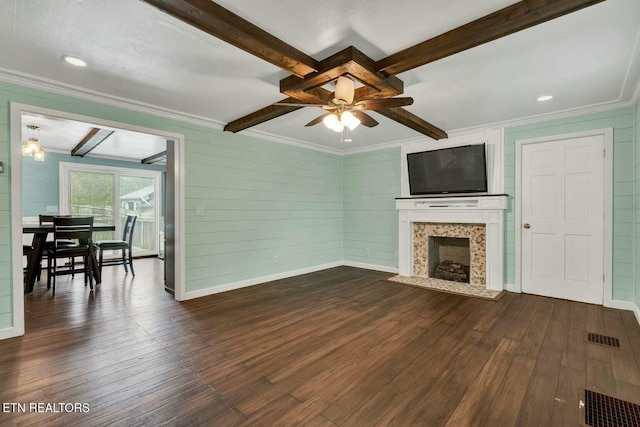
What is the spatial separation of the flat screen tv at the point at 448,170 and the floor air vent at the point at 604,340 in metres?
2.29

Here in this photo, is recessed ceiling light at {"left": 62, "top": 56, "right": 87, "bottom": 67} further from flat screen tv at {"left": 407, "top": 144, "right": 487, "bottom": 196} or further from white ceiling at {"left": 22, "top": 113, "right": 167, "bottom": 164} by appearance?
flat screen tv at {"left": 407, "top": 144, "right": 487, "bottom": 196}

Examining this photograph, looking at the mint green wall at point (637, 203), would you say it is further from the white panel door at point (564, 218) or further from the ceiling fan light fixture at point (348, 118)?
the ceiling fan light fixture at point (348, 118)

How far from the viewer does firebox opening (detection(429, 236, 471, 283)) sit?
4949 mm

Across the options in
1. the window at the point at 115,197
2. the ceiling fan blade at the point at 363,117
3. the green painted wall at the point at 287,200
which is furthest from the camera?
the window at the point at 115,197

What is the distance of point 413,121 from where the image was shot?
394 centimetres

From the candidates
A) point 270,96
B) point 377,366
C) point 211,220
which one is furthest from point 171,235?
point 377,366

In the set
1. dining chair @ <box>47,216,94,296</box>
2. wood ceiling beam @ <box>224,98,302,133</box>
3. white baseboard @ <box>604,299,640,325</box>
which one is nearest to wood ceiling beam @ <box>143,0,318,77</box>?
wood ceiling beam @ <box>224,98,302,133</box>

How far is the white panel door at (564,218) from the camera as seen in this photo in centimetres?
379

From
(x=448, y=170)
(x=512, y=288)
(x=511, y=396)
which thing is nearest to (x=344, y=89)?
(x=511, y=396)

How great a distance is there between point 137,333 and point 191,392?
→ 1347 millimetres

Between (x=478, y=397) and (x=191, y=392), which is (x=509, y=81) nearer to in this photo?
(x=478, y=397)

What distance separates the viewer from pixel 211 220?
4.31 meters

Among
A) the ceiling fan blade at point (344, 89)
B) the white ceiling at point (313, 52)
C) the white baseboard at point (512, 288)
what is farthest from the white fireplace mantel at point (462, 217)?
the ceiling fan blade at point (344, 89)

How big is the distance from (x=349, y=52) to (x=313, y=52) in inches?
12.8
